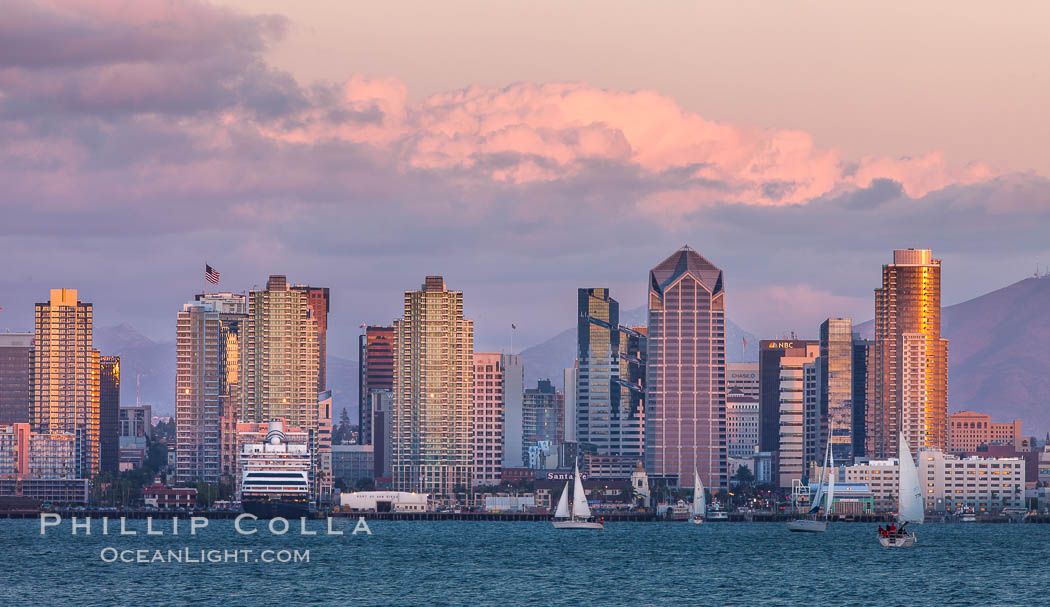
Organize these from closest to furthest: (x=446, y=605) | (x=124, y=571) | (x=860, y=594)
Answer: (x=446, y=605), (x=860, y=594), (x=124, y=571)

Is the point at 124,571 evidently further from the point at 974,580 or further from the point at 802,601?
the point at 974,580

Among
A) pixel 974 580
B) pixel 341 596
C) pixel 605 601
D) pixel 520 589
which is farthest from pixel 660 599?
pixel 974 580

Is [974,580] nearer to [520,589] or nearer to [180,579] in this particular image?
[520,589]

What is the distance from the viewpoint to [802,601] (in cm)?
16300

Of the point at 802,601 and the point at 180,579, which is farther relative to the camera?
the point at 180,579

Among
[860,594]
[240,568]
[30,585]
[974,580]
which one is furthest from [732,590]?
[30,585]

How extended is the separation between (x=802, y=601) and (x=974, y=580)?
33.9 m

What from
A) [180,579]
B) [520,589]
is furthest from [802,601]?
[180,579]

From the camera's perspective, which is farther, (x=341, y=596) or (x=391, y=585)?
(x=391, y=585)

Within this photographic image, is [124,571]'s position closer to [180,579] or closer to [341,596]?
[180,579]

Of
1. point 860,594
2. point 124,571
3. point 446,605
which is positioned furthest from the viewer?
point 124,571

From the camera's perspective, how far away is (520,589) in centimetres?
17362

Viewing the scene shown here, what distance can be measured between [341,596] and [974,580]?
6676 cm

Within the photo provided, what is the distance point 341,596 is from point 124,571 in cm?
3357
